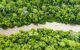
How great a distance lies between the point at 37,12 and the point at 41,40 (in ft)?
11.5

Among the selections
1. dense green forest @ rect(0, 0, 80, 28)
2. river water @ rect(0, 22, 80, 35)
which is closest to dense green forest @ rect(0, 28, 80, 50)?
river water @ rect(0, 22, 80, 35)

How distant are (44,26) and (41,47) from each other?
342 cm

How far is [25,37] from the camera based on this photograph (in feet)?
89.8

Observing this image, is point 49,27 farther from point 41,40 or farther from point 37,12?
point 41,40

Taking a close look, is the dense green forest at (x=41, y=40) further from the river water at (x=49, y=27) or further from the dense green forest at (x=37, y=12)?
the dense green forest at (x=37, y=12)

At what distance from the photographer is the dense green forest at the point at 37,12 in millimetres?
29044

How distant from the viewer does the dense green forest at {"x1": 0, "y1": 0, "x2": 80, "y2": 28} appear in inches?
1143

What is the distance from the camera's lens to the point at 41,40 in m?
27.2

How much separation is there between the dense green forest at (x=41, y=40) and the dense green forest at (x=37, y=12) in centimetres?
157

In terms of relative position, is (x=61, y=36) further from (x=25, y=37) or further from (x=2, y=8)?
(x=2, y=8)

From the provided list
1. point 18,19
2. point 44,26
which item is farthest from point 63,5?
point 18,19

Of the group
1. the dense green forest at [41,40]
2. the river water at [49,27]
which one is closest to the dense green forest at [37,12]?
the river water at [49,27]

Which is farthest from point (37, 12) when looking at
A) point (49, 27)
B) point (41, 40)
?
point (41, 40)

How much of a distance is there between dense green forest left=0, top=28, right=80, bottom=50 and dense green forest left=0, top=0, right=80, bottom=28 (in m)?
1.57
